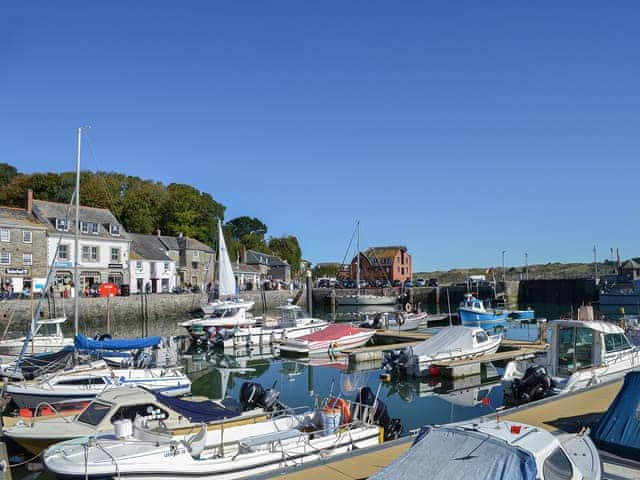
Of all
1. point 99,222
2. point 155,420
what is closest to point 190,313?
point 99,222

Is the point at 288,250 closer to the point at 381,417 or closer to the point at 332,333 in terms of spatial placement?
the point at 332,333

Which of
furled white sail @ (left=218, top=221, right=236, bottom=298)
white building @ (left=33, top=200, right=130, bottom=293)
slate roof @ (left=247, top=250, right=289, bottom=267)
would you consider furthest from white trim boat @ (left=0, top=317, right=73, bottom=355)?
slate roof @ (left=247, top=250, right=289, bottom=267)

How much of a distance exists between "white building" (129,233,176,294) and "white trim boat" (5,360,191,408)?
47083 millimetres

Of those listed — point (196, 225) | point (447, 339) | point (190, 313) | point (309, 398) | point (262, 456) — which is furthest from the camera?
point (196, 225)

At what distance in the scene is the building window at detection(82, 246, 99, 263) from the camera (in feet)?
204

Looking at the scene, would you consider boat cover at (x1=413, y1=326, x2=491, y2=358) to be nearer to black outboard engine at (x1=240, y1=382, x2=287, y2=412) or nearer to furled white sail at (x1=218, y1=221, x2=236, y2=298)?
black outboard engine at (x1=240, y1=382, x2=287, y2=412)

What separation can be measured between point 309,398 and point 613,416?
14.7m

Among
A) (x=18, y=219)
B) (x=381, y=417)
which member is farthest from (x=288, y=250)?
(x=381, y=417)

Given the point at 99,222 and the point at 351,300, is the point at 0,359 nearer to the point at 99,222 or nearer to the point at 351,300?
the point at 99,222

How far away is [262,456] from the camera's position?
12.3m

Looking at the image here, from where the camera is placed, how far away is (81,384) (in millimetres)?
21031

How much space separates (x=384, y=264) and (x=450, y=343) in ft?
260

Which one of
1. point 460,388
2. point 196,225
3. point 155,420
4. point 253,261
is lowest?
point 460,388

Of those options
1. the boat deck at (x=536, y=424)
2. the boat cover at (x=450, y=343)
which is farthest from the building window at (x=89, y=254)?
the boat deck at (x=536, y=424)
